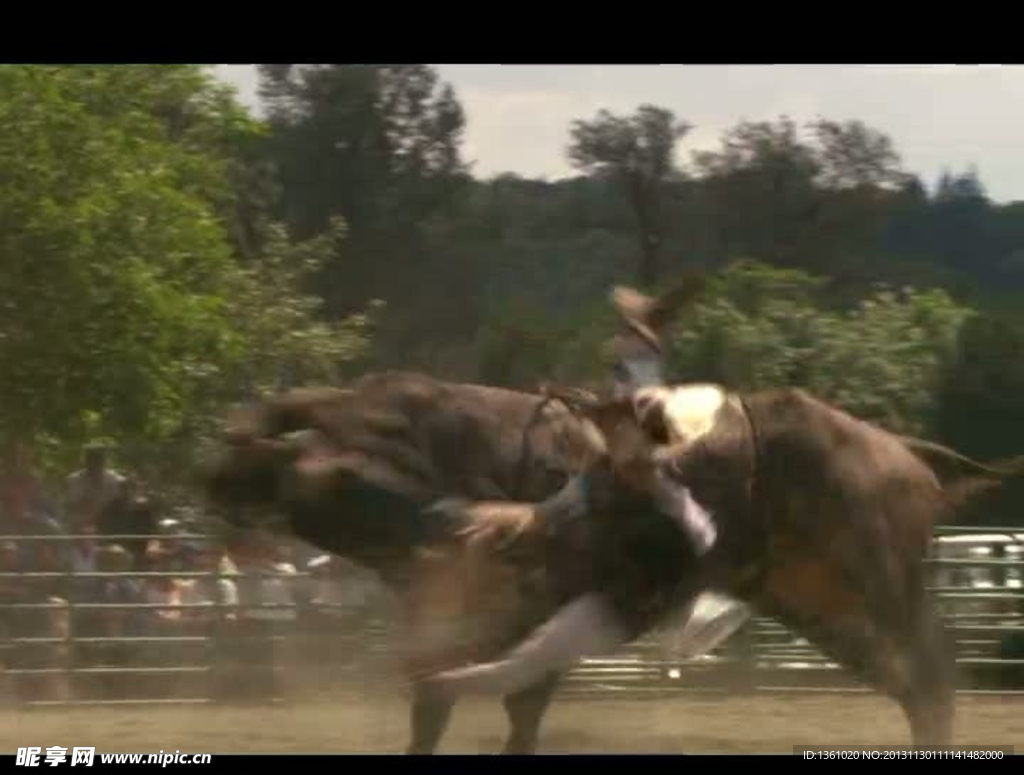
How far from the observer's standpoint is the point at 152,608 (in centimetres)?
1171

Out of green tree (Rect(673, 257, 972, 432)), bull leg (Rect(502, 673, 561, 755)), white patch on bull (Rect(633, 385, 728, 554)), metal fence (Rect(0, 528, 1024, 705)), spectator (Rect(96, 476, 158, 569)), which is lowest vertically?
metal fence (Rect(0, 528, 1024, 705))

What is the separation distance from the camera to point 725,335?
1103cm

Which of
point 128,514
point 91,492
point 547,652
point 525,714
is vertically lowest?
point 128,514

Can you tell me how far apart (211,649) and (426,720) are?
3.21m

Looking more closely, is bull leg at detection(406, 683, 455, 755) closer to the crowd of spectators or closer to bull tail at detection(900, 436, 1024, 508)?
bull tail at detection(900, 436, 1024, 508)

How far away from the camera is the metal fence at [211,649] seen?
11656mm

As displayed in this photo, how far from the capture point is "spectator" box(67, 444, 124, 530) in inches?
476

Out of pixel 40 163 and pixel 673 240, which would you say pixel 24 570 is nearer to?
pixel 40 163

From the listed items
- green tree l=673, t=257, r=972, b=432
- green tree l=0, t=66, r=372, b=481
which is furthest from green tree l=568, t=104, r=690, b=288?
green tree l=0, t=66, r=372, b=481

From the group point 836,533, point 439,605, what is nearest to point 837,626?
point 836,533

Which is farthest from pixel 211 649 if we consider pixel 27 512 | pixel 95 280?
pixel 95 280

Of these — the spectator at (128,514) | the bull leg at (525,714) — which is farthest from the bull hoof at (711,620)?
the spectator at (128,514)

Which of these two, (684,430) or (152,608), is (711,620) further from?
(152,608)

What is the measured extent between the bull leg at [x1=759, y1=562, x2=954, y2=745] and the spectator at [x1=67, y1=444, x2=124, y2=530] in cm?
443
